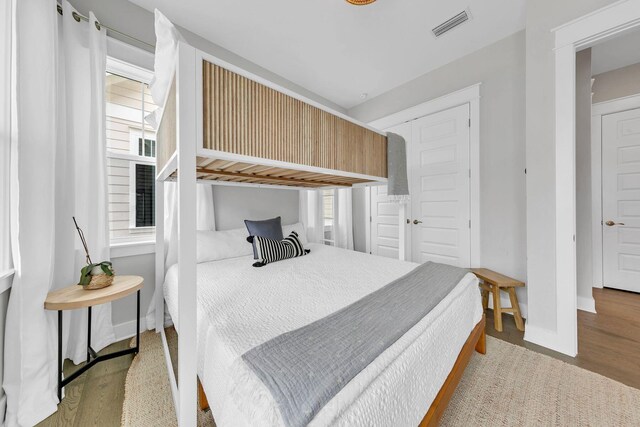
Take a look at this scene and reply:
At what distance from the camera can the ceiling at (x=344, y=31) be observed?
2.07m

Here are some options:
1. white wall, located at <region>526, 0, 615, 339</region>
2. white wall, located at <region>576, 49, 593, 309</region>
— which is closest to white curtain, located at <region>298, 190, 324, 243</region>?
white wall, located at <region>526, 0, 615, 339</region>

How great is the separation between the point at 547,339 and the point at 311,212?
8.86ft

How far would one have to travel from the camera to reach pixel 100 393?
1.42 m

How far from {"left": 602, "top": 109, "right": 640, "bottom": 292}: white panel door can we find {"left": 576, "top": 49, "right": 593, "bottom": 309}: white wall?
1069 mm

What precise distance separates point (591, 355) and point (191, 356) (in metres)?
2.74

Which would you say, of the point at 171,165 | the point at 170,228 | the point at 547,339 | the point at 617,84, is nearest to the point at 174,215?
the point at 170,228

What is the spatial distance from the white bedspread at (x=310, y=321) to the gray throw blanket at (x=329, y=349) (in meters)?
0.02

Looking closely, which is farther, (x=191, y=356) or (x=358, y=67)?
(x=358, y=67)

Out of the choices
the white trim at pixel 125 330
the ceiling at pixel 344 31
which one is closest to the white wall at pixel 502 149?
the ceiling at pixel 344 31

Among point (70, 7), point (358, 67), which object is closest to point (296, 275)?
point (70, 7)

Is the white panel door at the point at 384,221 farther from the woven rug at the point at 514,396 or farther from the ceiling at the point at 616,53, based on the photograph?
the ceiling at the point at 616,53

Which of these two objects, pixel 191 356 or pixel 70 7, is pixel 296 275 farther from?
pixel 70 7

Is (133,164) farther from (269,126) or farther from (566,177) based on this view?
(566,177)

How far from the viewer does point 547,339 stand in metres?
1.88
